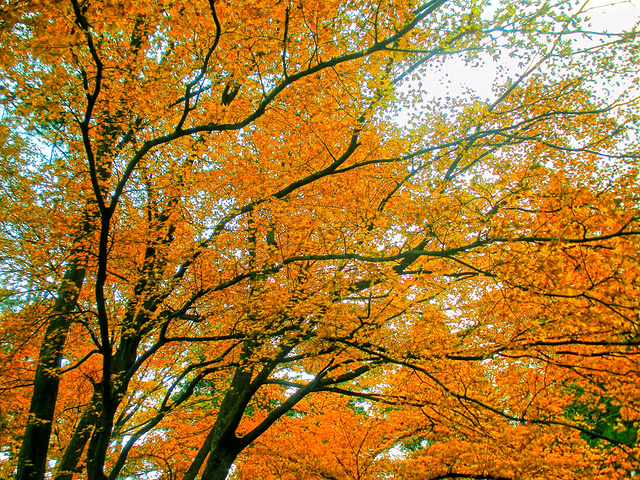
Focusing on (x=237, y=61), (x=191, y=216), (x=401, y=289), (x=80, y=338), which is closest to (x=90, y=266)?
(x=191, y=216)

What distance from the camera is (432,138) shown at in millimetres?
6672

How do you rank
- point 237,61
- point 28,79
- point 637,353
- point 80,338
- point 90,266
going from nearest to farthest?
point 637,353 → point 237,61 → point 28,79 → point 90,266 → point 80,338

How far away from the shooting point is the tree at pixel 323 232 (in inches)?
157

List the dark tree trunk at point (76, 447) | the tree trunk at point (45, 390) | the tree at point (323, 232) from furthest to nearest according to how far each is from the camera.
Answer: the dark tree trunk at point (76, 447) → the tree trunk at point (45, 390) → the tree at point (323, 232)

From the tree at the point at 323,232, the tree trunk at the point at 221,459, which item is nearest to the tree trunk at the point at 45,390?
the tree at the point at 323,232

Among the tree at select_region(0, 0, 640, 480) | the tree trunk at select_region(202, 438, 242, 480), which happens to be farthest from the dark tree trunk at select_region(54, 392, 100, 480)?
the tree trunk at select_region(202, 438, 242, 480)

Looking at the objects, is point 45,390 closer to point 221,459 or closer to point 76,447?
point 76,447

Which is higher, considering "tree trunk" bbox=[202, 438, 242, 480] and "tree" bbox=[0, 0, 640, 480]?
"tree" bbox=[0, 0, 640, 480]

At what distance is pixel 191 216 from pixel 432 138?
15.3ft

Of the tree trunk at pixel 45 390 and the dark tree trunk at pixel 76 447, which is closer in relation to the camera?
the tree trunk at pixel 45 390

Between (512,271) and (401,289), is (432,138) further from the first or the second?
(512,271)

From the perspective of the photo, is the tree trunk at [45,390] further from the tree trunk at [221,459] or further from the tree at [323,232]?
the tree trunk at [221,459]

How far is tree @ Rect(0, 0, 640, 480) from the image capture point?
3.99 meters

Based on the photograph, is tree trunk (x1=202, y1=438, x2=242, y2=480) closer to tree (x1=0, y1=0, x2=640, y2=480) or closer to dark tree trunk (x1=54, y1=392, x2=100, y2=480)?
tree (x1=0, y1=0, x2=640, y2=480)
